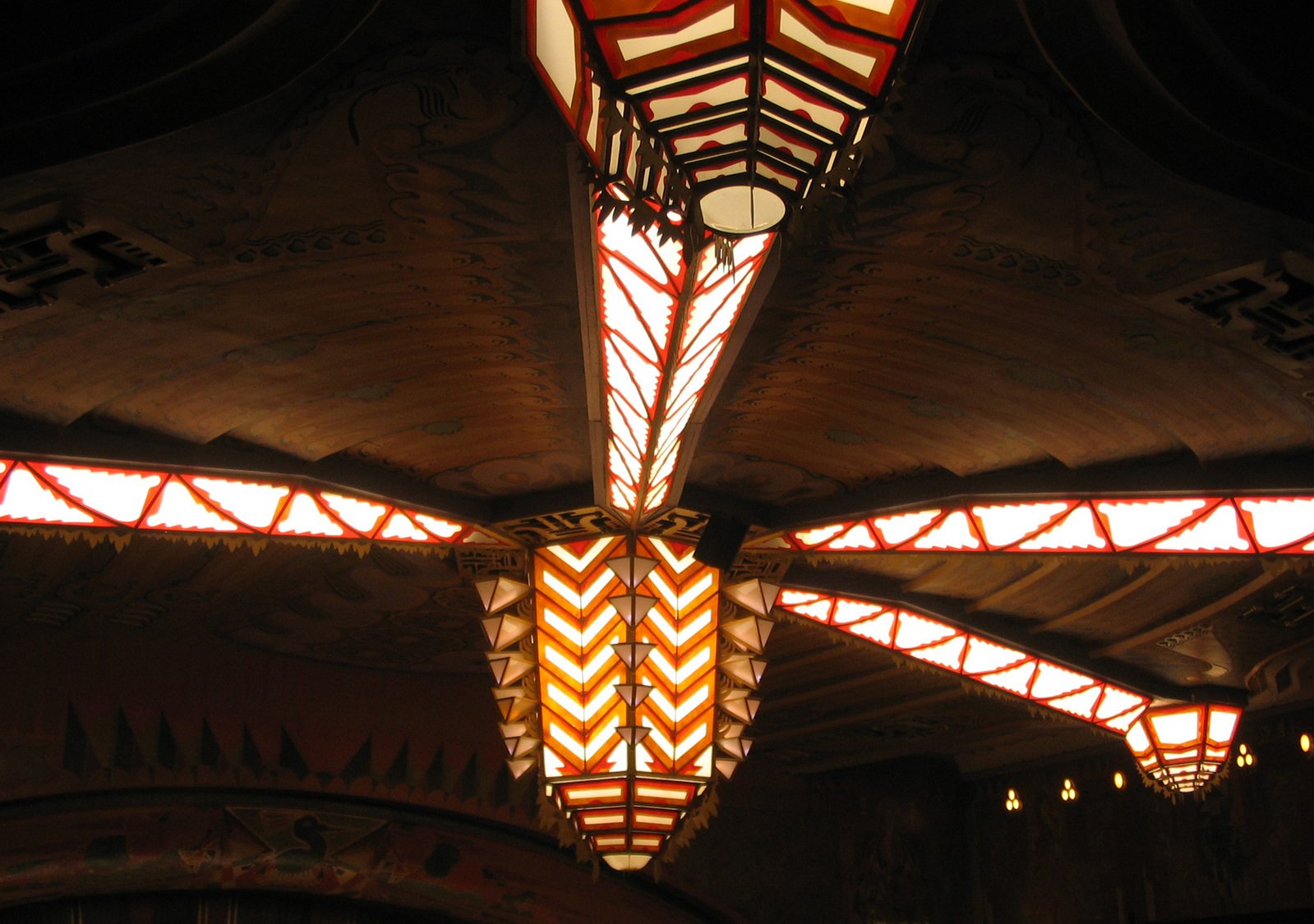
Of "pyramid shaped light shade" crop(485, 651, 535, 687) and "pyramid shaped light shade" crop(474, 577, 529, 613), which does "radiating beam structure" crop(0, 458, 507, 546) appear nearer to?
"pyramid shaped light shade" crop(474, 577, 529, 613)

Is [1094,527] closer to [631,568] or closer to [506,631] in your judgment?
[631,568]

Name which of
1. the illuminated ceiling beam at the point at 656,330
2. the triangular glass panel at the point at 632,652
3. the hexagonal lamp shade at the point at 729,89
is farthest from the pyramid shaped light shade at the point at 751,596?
the hexagonal lamp shade at the point at 729,89

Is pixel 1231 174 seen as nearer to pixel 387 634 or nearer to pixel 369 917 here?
pixel 387 634

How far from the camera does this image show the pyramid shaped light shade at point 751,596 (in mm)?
12039

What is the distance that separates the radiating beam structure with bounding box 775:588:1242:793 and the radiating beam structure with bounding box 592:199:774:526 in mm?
4670

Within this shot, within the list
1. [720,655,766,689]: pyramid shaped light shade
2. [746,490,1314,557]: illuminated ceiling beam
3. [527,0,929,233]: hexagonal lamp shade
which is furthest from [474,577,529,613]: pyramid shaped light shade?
[527,0,929,233]: hexagonal lamp shade

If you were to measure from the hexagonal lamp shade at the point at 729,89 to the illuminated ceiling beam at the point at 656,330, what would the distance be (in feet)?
1.62

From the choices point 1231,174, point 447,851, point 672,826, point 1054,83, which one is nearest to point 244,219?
point 1054,83

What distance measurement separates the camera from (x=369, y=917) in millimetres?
17203

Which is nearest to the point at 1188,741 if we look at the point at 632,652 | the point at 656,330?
the point at 632,652

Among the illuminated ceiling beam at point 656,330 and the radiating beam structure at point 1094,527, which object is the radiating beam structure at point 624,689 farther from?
the illuminated ceiling beam at point 656,330

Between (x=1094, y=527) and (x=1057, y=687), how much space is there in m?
5.88

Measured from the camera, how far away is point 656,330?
7289 millimetres

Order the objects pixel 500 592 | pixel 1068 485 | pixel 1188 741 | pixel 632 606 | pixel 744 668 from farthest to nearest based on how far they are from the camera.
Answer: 1. pixel 1188 741
2. pixel 744 668
3. pixel 500 592
4. pixel 632 606
5. pixel 1068 485
